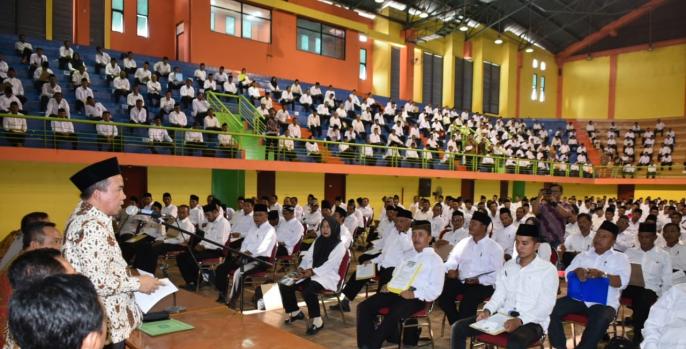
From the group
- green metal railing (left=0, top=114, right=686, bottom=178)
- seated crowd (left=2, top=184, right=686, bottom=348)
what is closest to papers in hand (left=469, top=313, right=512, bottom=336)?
seated crowd (left=2, top=184, right=686, bottom=348)

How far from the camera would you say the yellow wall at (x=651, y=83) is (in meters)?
29.2

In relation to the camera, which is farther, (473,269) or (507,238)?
(507,238)

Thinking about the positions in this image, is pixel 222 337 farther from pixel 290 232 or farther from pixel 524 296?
pixel 290 232

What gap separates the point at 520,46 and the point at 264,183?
21.4 m

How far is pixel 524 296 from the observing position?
4.38 metres

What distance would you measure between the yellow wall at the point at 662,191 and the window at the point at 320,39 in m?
16.7

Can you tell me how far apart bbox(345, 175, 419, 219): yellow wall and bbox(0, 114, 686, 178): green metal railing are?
4.45ft

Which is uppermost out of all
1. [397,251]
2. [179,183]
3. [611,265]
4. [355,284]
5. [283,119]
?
Result: [283,119]

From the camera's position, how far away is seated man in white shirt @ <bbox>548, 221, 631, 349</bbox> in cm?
468

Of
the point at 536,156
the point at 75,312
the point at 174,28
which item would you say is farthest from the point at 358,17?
the point at 75,312

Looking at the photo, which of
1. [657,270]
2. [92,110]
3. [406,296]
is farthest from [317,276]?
[92,110]

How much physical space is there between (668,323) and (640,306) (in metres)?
2.20

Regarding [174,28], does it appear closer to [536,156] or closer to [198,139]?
[198,139]

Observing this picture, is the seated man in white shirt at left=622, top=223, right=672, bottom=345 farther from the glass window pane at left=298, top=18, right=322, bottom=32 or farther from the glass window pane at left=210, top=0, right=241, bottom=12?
the glass window pane at left=298, top=18, right=322, bottom=32
